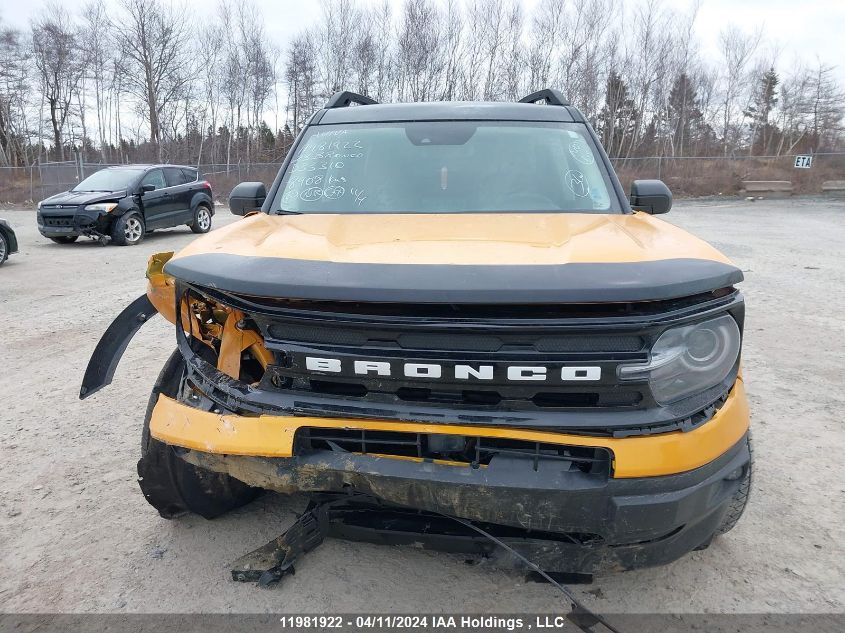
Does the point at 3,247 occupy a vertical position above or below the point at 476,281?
below

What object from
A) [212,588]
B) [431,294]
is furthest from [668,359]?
[212,588]

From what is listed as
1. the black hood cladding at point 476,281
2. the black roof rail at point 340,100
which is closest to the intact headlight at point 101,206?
the black roof rail at point 340,100

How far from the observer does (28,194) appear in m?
25.7

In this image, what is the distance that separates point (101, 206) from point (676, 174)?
93.2 feet

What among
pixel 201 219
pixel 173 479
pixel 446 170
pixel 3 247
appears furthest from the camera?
pixel 201 219

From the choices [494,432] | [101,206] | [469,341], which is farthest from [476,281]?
[101,206]

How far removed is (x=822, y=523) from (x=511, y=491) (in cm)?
187

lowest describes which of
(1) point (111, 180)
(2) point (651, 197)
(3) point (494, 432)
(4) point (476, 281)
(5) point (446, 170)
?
(3) point (494, 432)

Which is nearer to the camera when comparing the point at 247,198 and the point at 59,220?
the point at 247,198

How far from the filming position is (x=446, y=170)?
3.11 meters

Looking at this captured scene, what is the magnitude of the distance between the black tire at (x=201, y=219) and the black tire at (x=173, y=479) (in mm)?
12872

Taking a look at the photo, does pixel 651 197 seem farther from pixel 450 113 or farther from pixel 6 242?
pixel 6 242

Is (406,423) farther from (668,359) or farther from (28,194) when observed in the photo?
(28,194)

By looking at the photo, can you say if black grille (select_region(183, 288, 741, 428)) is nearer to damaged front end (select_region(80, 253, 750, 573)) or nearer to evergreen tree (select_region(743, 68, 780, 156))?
damaged front end (select_region(80, 253, 750, 573))
